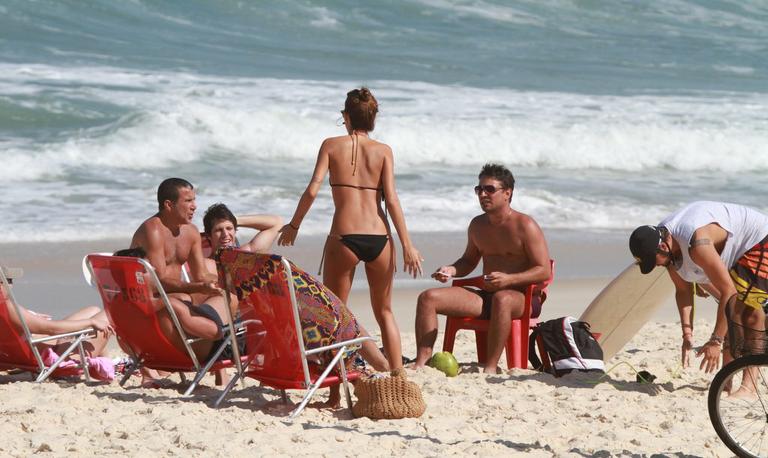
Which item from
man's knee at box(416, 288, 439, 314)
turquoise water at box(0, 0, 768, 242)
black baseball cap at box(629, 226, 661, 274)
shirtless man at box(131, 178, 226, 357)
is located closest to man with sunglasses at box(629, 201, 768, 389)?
black baseball cap at box(629, 226, 661, 274)

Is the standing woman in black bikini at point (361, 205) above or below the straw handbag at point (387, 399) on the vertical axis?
above

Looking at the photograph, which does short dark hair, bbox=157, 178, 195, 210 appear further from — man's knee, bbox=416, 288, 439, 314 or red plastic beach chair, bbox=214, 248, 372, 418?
man's knee, bbox=416, 288, 439, 314

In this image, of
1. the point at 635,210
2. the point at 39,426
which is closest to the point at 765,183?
the point at 635,210

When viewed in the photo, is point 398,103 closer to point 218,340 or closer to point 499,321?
point 499,321

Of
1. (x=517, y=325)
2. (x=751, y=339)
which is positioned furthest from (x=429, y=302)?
(x=751, y=339)

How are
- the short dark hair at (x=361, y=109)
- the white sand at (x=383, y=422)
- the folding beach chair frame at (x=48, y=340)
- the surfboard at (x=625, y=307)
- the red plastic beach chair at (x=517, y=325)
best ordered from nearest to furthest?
the white sand at (x=383, y=422) < the folding beach chair frame at (x=48, y=340) < the short dark hair at (x=361, y=109) < the red plastic beach chair at (x=517, y=325) < the surfboard at (x=625, y=307)

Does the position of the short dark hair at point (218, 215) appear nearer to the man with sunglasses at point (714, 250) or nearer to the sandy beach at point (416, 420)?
the sandy beach at point (416, 420)

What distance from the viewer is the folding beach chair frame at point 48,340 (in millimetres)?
5547

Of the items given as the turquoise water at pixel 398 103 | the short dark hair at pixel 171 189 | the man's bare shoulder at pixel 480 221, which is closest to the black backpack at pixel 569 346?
the man's bare shoulder at pixel 480 221

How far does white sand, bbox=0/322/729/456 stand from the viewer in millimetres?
4711

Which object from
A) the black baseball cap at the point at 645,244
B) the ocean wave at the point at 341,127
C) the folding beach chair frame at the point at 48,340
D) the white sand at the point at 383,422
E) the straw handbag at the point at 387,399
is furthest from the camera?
the ocean wave at the point at 341,127

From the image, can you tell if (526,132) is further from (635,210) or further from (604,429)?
(604,429)

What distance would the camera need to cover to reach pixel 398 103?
790 inches

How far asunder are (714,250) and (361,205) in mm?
1835
